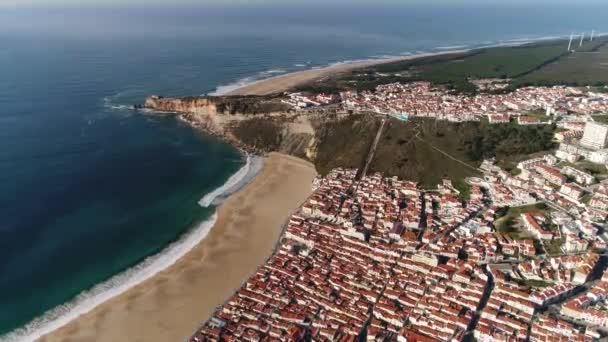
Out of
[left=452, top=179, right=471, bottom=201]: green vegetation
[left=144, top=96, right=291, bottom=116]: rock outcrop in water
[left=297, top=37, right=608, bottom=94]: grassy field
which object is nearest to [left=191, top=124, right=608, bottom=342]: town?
[left=452, top=179, right=471, bottom=201]: green vegetation

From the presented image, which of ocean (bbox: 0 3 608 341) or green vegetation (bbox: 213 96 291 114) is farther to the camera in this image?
green vegetation (bbox: 213 96 291 114)

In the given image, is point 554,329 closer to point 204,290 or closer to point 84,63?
point 204,290

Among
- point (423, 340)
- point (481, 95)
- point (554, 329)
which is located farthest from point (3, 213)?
point (481, 95)

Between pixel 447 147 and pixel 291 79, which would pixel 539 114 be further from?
pixel 291 79

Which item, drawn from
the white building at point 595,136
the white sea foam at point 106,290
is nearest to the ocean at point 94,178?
the white sea foam at point 106,290

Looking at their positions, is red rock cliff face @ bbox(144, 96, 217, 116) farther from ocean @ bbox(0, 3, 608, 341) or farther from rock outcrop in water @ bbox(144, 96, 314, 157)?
ocean @ bbox(0, 3, 608, 341)

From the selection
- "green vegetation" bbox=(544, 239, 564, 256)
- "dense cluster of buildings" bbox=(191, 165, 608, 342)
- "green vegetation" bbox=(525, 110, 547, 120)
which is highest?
"green vegetation" bbox=(525, 110, 547, 120)

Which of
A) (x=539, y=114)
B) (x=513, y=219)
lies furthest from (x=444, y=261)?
(x=539, y=114)
